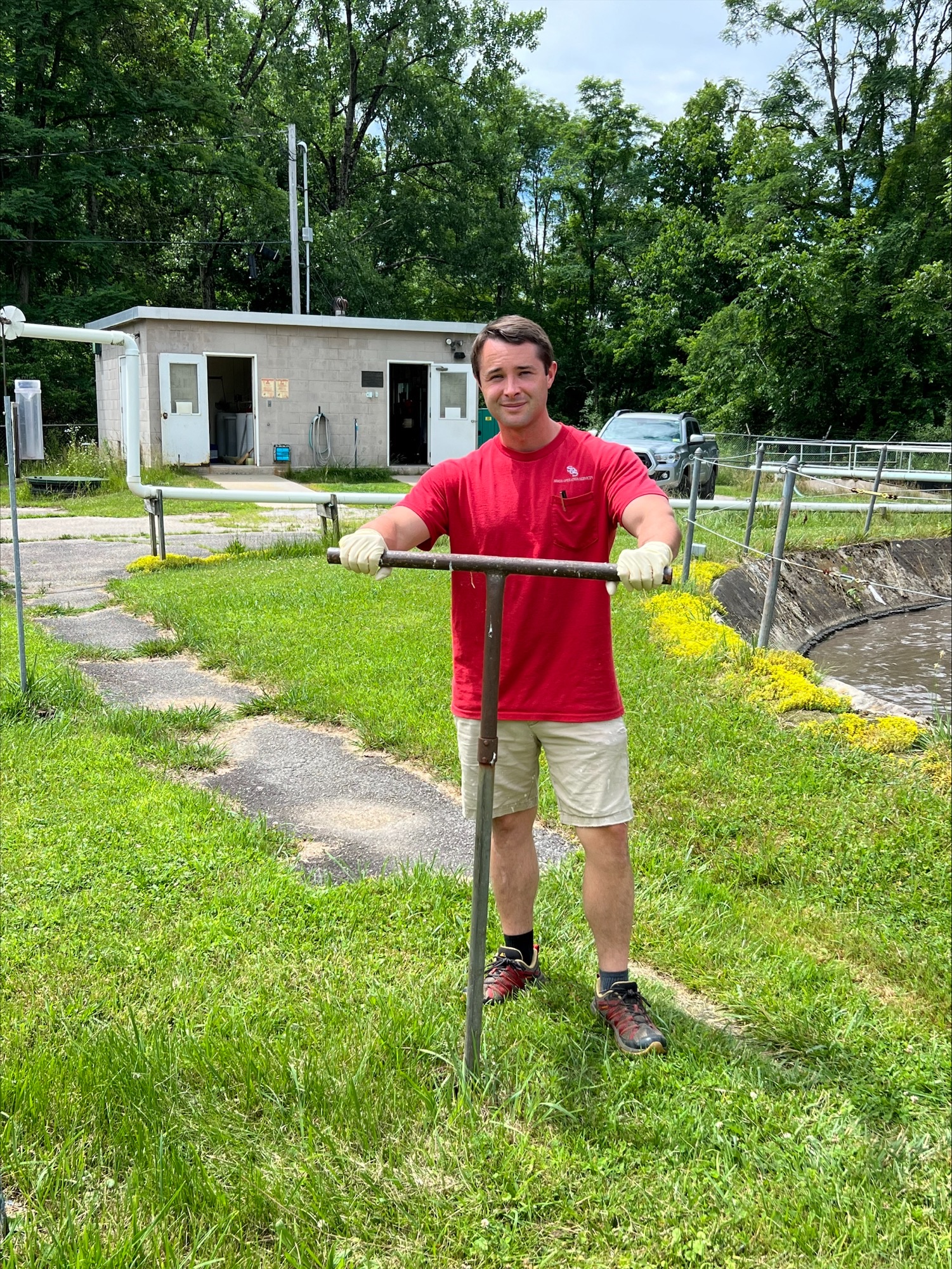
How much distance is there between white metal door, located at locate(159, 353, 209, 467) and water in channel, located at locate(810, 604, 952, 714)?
15033mm

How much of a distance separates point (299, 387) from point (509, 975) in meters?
21.3

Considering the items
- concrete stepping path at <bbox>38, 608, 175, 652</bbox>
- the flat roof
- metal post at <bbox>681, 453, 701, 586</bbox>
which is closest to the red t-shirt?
concrete stepping path at <bbox>38, 608, 175, 652</bbox>

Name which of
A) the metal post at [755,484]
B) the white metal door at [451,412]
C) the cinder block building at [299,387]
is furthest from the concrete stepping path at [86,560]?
the white metal door at [451,412]

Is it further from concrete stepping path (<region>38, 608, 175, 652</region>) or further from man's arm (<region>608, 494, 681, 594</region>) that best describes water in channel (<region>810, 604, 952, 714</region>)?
concrete stepping path (<region>38, 608, 175, 652</region>)

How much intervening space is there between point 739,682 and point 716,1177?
165 inches

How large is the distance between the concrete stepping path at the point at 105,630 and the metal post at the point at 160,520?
2530 mm

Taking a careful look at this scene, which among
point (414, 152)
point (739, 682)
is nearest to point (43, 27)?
point (414, 152)

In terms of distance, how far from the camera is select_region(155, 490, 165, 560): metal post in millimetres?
11641

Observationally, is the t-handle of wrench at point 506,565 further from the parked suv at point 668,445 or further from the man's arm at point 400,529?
the parked suv at point 668,445

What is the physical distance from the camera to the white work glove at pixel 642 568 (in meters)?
2.20

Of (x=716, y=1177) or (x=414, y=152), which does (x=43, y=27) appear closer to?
(x=414, y=152)

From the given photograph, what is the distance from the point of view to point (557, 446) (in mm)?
2777

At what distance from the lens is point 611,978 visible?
9.52ft

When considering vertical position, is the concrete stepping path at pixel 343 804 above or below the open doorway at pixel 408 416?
below
